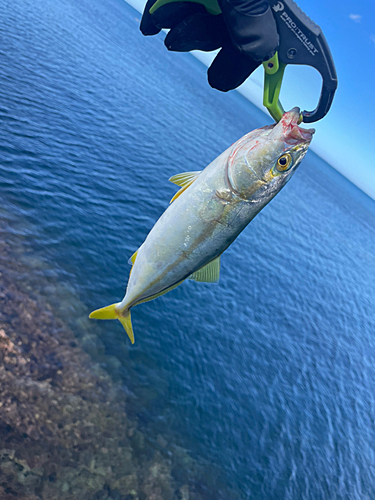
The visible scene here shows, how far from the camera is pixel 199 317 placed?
20156 millimetres

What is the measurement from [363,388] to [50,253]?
22.6 meters

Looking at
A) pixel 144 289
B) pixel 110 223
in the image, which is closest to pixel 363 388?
pixel 110 223

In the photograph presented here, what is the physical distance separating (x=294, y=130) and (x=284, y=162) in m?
0.39

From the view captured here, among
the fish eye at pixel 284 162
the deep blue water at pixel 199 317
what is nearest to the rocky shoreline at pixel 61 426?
the deep blue water at pixel 199 317

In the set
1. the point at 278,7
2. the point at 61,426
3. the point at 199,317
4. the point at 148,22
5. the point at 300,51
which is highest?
the point at 278,7

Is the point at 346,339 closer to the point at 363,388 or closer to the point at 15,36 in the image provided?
the point at 363,388

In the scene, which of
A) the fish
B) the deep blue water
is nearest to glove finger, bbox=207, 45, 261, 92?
the fish

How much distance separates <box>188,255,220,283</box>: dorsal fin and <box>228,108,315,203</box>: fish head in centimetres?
114

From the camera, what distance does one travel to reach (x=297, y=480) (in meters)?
15.4

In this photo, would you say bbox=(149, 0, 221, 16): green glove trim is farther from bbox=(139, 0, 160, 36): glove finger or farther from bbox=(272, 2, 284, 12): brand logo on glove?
bbox=(272, 2, 284, 12): brand logo on glove

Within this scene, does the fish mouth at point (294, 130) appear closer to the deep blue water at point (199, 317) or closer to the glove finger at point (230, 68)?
the glove finger at point (230, 68)

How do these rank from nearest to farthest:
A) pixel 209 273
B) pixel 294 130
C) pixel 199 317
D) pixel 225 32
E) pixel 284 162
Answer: pixel 294 130, pixel 284 162, pixel 209 273, pixel 225 32, pixel 199 317

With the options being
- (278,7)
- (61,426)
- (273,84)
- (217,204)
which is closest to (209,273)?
(217,204)

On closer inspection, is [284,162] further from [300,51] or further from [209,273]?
[209,273]
